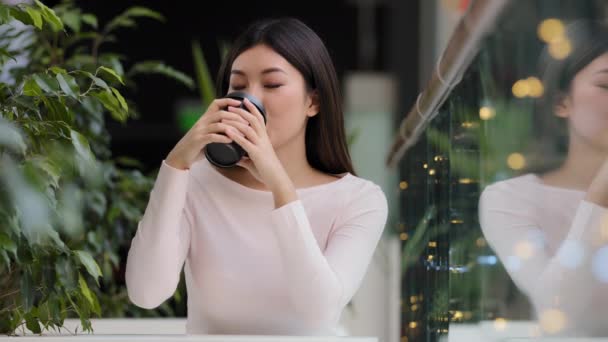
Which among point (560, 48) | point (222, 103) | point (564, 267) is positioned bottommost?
point (564, 267)

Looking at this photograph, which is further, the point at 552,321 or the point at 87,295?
the point at 87,295

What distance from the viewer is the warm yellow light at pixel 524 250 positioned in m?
1.00

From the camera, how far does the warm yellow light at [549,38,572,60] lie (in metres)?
0.82

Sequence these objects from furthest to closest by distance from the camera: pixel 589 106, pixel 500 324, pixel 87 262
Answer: pixel 87 262, pixel 500 324, pixel 589 106

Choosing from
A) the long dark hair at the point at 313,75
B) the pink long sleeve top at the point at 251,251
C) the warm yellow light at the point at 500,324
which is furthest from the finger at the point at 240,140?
the warm yellow light at the point at 500,324

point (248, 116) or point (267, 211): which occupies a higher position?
point (248, 116)

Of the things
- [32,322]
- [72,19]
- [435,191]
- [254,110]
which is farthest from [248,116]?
[72,19]

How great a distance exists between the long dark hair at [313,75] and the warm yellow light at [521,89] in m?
0.78

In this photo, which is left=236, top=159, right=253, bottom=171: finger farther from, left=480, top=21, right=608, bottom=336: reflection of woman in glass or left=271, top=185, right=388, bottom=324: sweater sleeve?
left=480, top=21, right=608, bottom=336: reflection of woman in glass

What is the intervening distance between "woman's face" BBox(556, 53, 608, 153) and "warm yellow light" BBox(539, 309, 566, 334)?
0.17 meters

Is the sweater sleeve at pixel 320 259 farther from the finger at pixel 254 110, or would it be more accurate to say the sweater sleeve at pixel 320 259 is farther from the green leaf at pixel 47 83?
the green leaf at pixel 47 83

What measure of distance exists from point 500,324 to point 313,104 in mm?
809

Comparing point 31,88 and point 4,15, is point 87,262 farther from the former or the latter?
point 4,15

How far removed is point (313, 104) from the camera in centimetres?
183
